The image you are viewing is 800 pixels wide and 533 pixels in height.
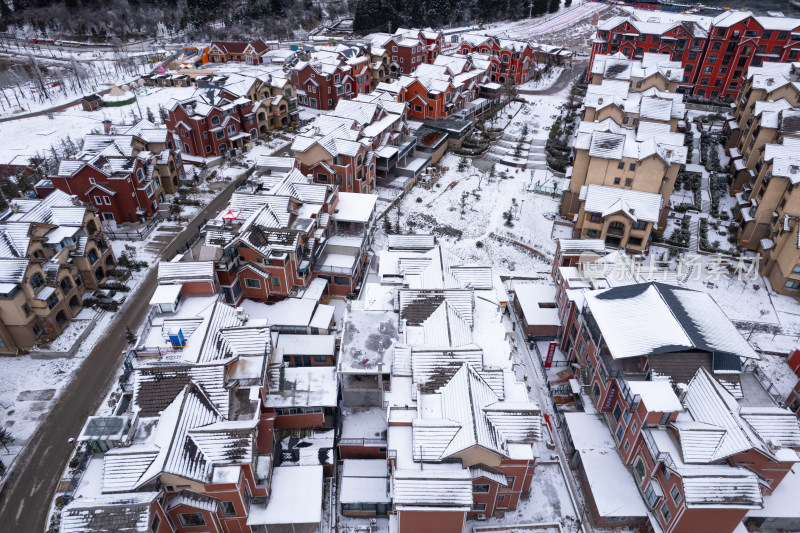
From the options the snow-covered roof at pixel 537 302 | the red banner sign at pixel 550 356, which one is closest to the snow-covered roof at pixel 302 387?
the red banner sign at pixel 550 356

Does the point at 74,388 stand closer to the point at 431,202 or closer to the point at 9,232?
the point at 9,232

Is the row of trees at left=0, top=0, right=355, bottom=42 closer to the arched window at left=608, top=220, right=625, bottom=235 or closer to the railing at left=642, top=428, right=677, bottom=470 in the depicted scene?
the arched window at left=608, top=220, right=625, bottom=235

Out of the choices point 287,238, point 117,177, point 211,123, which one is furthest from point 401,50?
point 287,238

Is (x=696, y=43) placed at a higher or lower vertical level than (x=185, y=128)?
higher

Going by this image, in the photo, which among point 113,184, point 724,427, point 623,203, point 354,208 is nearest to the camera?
point 724,427

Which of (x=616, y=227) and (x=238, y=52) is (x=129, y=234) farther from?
(x=238, y=52)

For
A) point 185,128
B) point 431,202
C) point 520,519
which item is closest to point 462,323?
point 520,519

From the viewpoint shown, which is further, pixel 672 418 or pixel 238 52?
pixel 238 52
